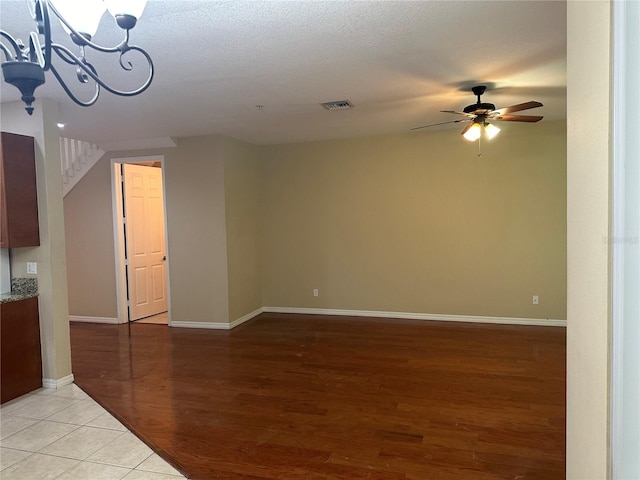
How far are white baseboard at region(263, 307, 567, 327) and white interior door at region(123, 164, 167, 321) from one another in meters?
1.79

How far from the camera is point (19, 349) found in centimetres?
355

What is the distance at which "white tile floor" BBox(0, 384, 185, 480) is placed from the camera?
98.0 inches

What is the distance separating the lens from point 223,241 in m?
5.69

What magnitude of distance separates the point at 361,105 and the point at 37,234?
321 cm

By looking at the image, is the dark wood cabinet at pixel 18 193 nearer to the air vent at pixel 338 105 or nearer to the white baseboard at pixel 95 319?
the air vent at pixel 338 105

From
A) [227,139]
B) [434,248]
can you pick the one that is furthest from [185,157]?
[434,248]

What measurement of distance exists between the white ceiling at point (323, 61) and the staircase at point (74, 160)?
1.20 m

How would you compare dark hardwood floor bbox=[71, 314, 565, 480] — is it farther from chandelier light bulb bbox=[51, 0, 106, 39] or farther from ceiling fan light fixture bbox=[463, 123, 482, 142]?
chandelier light bulb bbox=[51, 0, 106, 39]

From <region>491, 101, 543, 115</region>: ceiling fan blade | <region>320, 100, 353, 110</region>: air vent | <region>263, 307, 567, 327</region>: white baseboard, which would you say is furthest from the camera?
<region>263, 307, 567, 327</region>: white baseboard

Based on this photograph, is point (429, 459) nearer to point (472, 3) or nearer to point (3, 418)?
point (472, 3)

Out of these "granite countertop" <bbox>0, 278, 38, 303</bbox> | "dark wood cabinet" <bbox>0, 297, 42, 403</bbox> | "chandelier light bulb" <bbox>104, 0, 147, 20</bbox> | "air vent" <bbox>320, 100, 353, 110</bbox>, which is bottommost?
"dark wood cabinet" <bbox>0, 297, 42, 403</bbox>

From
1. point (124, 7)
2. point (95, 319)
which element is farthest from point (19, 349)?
point (124, 7)

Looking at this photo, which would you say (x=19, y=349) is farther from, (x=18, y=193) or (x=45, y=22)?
(x=45, y=22)

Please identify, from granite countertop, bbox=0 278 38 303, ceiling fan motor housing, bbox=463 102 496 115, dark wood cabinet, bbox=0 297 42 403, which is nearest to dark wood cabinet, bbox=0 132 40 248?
granite countertop, bbox=0 278 38 303
